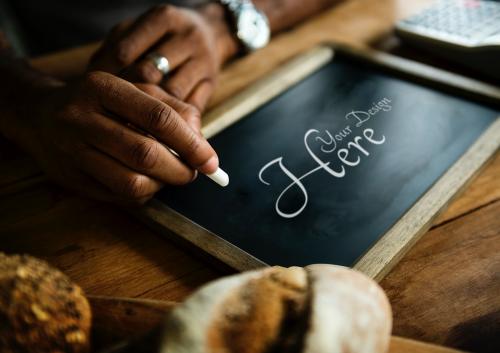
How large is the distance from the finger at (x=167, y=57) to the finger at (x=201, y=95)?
57mm

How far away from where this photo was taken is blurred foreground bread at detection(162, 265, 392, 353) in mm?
311

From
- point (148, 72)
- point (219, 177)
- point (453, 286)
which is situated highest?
point (148, 72)

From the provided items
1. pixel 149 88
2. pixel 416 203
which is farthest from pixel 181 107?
pixel 416 203

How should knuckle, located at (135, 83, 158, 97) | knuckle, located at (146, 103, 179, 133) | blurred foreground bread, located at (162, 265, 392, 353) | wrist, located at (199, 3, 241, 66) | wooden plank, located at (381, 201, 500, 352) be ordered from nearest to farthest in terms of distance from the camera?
1. blurred foreground bread, located at (162, 265, 392, 353)
2. wooden plank, located at (381, 201, 500, 352)
3. knuckle, located at (146, 103, 179, 133)
4. knuckle, located at (135, 83, 158, 97)
5. wrist, located at (199, 3, 241, 66)

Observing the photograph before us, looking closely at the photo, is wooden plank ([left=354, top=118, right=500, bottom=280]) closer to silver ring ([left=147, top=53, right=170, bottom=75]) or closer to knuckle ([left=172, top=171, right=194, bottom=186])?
knuckle ([left=172, top=171, right=194, bottom=186])

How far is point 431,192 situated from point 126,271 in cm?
40

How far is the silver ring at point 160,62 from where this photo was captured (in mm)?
759

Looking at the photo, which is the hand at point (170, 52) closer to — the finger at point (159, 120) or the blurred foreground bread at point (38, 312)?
the finger at point (159, 120)

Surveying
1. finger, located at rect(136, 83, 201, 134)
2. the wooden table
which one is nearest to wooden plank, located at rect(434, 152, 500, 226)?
the wooden table

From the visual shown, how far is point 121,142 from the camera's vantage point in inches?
23.0

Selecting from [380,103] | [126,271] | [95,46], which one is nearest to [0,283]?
[126,271]

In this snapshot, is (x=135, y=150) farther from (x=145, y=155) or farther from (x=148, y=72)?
(x=148, y=72)

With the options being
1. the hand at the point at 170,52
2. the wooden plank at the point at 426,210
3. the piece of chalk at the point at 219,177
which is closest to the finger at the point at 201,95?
the hand at the point at 170,52

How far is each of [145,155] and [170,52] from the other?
0.96 feet
